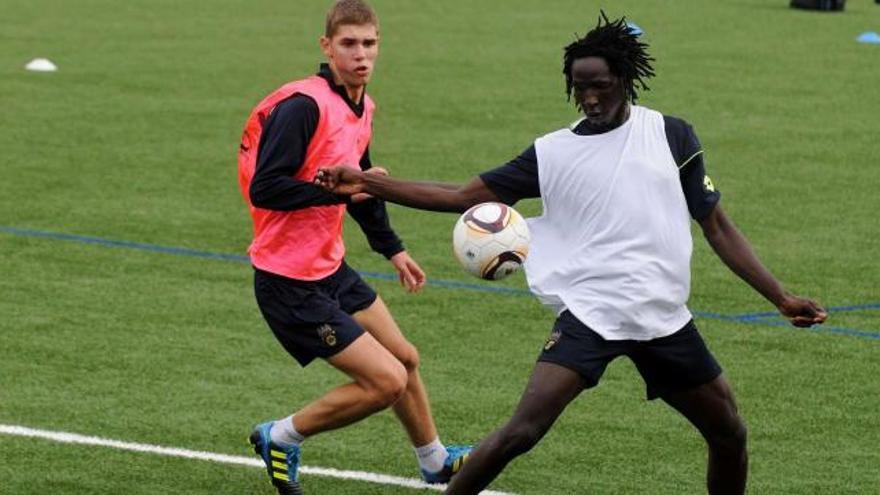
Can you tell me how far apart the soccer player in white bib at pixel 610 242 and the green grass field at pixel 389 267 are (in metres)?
1.54

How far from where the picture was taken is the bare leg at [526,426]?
7.43 m

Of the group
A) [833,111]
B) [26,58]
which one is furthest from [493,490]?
[26,58]

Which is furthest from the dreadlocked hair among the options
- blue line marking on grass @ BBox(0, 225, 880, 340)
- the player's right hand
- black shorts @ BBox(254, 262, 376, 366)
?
blue line marking on grass @ BBox(0, 225, 880, 340)

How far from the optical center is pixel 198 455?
30.9 ft

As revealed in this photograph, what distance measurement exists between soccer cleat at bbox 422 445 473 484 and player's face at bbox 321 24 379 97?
1771 millimetres

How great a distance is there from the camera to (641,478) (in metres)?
9.20

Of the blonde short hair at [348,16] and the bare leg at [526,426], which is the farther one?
the blonde short hair at [348,16]

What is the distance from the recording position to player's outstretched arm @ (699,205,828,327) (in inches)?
301

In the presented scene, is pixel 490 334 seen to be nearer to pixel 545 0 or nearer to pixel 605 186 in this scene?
pixel 605 186

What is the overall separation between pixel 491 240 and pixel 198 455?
2452mm

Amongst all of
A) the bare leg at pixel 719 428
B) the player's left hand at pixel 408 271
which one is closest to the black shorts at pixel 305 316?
the player's left hand at pixel 408 271

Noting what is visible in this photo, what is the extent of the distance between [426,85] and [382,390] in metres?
15.3

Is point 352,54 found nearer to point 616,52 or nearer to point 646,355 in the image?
point 616,52

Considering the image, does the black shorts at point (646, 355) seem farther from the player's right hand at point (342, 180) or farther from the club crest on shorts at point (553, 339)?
the player's right hand at point (342, 180)
